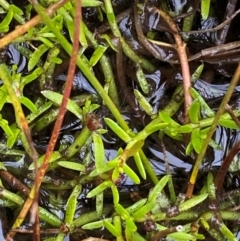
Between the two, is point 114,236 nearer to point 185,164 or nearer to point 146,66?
point 185,164

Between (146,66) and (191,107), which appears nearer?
(191,107)

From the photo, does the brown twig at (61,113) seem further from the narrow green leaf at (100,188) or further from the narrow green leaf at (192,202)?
the narrow green leaf at (192,202)

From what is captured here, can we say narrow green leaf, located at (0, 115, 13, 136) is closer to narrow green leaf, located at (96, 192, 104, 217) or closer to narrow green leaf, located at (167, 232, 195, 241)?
narrow green leaf, located at (96, 192, 104, 217)

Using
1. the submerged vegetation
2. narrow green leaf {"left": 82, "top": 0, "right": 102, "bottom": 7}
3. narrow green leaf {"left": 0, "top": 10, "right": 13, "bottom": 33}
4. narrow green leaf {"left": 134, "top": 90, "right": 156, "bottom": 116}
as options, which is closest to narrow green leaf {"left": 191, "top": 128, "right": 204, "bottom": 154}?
the submerged vegetation

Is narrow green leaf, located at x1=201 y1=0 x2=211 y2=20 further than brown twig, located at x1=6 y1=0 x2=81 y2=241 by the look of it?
Yes

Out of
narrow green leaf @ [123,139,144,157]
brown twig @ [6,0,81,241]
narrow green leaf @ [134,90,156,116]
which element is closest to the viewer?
brown twig @ [6,0,81,241]

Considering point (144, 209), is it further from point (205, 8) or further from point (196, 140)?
point (205, 8)

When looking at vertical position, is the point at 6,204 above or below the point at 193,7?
below

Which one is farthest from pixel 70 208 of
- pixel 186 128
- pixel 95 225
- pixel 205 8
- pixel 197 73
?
pixel 205 8

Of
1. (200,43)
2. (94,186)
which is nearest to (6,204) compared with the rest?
(94,186)
